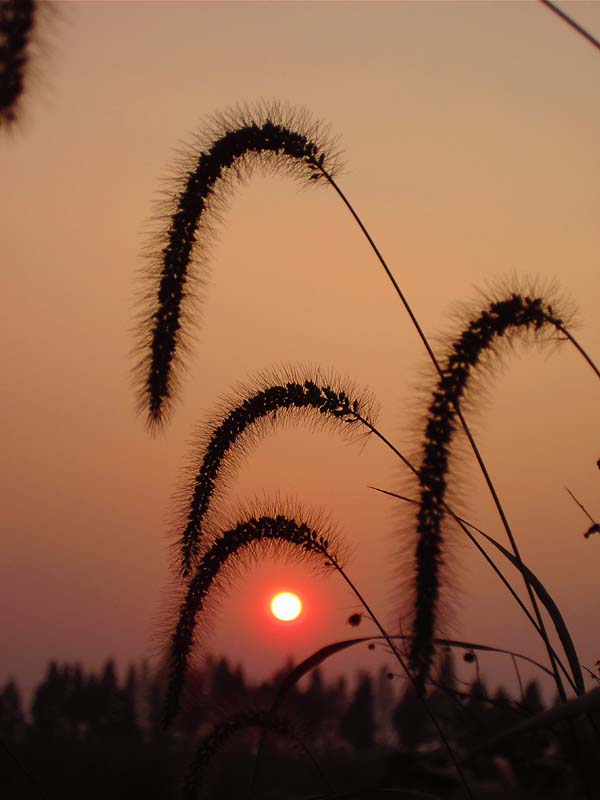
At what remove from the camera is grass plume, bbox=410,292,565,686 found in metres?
2.86

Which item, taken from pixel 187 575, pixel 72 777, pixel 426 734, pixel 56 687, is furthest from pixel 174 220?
pixel 72 777

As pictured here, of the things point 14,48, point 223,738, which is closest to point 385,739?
point 223,738

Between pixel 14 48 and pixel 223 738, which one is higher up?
pixel 14 48

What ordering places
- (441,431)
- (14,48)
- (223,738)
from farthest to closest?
(223,738), (441,431), (14,48)

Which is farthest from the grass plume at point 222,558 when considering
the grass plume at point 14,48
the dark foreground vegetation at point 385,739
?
the grass plume at point 14,48

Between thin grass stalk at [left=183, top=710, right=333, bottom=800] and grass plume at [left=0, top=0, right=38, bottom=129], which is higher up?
grass plume at [left=0, top=0, right=38, bottom=129]

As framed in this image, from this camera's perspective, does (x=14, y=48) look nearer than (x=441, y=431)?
Yes

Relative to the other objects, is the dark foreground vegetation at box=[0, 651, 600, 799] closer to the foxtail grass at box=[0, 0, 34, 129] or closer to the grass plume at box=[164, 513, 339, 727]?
the grass plume at box=[164, 513, 339, 727]

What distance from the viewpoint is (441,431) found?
311 cm

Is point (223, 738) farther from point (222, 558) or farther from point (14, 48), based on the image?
point (14, 48)

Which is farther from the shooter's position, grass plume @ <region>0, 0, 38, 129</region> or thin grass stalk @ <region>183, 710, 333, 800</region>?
thin grass stalk @ <region>183, 710, 333, 800</region>

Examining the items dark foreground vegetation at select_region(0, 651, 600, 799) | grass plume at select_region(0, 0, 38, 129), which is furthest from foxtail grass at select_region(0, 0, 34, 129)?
dark foreground vegetation at select_region(0, 651, 600, 799)

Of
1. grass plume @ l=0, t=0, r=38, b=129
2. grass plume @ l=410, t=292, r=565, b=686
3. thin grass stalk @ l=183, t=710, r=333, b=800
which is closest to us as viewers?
grass plume @ l=0, t=0, r=38, b=129

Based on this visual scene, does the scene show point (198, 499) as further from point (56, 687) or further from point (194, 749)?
point (56, 687)
